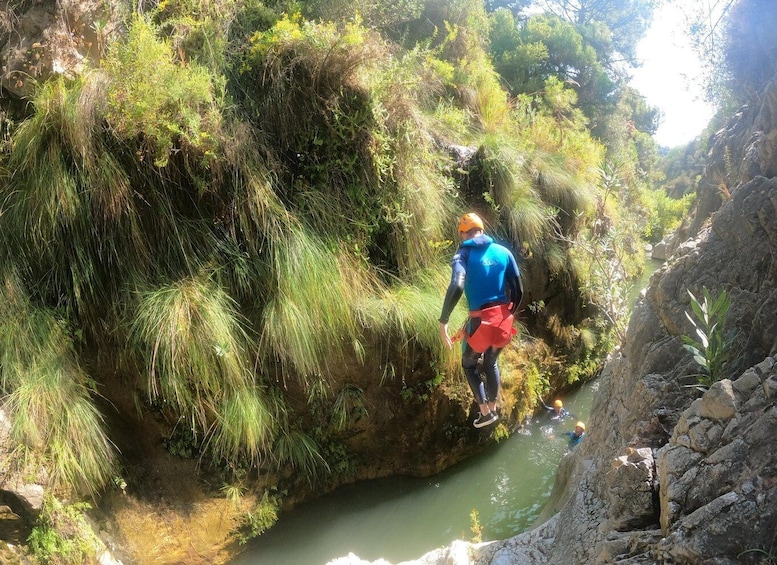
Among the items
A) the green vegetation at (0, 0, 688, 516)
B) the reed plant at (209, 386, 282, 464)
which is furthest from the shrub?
the reed plant at (209, 386, 282, 464)

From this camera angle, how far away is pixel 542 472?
220 inches

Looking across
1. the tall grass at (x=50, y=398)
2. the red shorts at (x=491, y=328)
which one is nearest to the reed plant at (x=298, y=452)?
the tall grass at (x=50, y=398)

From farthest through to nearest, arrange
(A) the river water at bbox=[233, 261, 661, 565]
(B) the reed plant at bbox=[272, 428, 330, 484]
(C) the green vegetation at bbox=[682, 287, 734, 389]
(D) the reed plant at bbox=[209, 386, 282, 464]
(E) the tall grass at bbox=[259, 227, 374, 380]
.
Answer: (B) the reed plant at bbox=[272, 428, 330, 484] < (A) the river water at bbox=[233, 261, 661, 565] < (E) the tall grass at bbox=[259, 227, 374, 380] < (D) the reed plant at bbox=[209, 386, 282, 464] < (C) the green vegetation at bbox=[682, 287, 734, 389]

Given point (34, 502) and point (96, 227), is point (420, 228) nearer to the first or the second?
point (96, 227)

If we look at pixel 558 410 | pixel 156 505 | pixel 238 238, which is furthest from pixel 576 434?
pixel 156 505

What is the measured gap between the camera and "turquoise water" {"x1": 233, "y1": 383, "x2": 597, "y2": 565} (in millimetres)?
4664

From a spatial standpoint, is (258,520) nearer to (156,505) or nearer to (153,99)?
(156,505)

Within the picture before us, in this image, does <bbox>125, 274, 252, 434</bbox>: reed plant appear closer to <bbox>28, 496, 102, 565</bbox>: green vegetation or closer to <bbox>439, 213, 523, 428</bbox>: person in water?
<bbox>28, 496, 102, 565</bbox>: green vegetation

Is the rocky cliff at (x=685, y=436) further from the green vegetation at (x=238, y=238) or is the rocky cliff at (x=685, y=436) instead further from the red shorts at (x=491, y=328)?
the green vegetation at (x=238, y=238)

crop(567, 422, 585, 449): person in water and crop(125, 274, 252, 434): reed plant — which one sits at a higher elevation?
crop(125, 274, 252, 434): reed plant

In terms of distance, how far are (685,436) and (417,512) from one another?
3.30 m

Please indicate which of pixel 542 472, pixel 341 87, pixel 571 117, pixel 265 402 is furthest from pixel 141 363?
pixel 571 117

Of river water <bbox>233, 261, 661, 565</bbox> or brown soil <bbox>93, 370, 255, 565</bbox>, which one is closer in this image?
brown soil <bbox>93, 370, 255, 565</bbox>

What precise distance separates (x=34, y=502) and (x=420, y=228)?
3.85m
